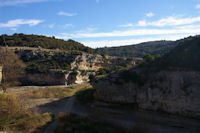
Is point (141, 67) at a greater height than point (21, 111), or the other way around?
point (141, 67)

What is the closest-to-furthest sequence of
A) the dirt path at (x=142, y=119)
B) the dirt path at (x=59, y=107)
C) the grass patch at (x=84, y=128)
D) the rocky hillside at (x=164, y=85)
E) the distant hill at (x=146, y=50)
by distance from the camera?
the grass patch at (x=84, y=128) → the dirt path at (x=142, y=119) → the rocky hillside at (x=164, y=85) → the dirt path at (x=59, y=107) → the distant hill at (x=146, y=50)

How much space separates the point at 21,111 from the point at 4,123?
190cm

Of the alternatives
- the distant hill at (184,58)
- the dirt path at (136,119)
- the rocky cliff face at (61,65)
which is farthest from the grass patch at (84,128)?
the rocky cliff face at (61,65)

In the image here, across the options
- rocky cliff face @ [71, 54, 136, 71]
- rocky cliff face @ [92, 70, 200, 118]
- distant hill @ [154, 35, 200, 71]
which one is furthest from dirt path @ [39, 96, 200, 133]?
rocky cliff face @ [71, 54, 136, 71]

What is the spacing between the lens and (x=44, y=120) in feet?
48.4

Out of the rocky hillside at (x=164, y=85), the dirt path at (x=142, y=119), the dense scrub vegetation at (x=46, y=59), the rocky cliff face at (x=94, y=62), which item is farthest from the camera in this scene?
the rocky cliff face at (x=94, y=62)

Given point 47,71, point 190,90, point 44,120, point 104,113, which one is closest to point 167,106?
point 190,90

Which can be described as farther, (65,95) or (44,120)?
(65,95)

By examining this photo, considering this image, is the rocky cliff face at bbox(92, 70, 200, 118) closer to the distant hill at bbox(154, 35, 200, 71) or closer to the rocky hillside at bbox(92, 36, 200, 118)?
the rocky hillside at bbox(92, 36, 200, 118)

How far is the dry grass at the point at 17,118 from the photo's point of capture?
499 inches

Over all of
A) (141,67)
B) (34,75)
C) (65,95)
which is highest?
(141,67)

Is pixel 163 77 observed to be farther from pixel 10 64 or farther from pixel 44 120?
pixel 10 64

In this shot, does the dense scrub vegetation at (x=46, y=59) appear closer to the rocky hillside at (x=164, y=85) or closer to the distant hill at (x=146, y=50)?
the rocky hillside at (x=164, y=85)

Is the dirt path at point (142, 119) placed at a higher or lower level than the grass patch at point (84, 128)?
lower
